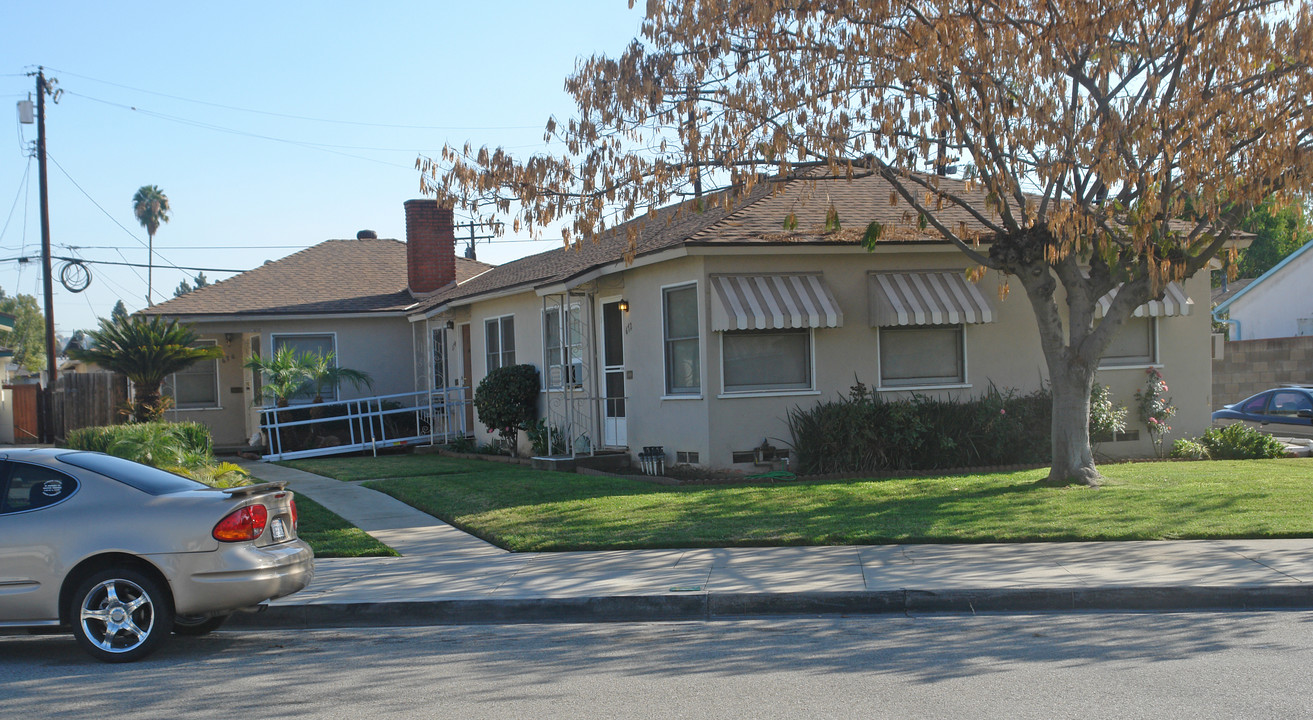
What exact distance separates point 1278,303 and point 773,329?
27275 mm

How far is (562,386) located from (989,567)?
10752mm

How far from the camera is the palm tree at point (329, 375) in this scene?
910 inches

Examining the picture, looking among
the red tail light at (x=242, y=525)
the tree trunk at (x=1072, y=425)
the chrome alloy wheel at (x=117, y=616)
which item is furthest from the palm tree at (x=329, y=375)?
the chrome alloy wheel at (x=117, y=616)

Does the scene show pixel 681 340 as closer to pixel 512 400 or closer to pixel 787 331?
pixel 787 331

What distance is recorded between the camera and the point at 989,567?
28.9 ft

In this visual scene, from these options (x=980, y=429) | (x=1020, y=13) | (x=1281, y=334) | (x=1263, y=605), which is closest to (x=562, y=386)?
(x=980, y=429)

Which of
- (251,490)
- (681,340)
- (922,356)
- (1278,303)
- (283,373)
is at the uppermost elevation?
(1278,303)

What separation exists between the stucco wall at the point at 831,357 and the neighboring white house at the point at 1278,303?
19.5 meters

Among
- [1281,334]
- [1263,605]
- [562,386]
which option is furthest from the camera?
[1281,334]

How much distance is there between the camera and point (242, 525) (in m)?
7.09

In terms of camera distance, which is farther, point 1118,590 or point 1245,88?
point 1245,88

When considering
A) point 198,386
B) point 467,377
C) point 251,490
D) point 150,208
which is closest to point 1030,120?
point 251,490

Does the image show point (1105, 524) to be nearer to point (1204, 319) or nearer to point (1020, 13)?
point (1020, 13)

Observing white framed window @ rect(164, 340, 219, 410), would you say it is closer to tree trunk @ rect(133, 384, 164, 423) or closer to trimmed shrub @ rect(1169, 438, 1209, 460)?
tree trunk @ rect(133, 384, 164, 423)
